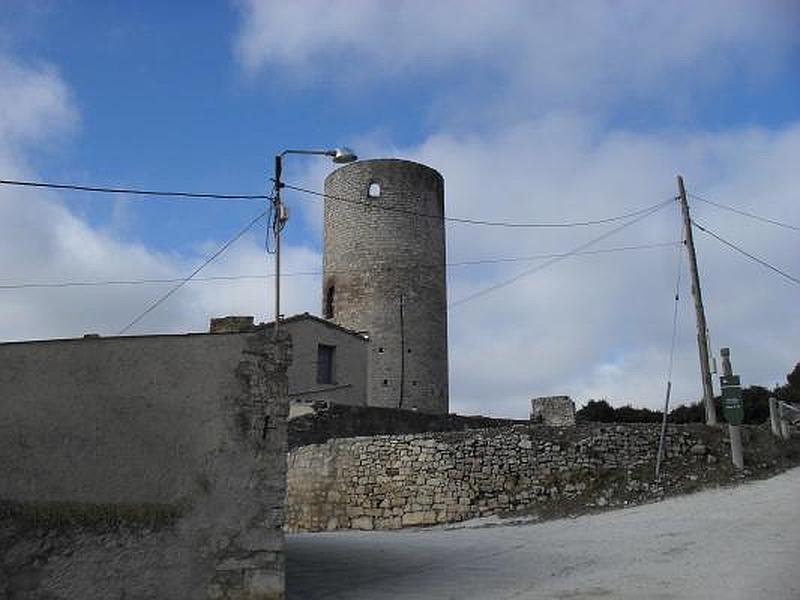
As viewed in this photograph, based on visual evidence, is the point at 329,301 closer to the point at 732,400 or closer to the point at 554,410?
the point at 554,410

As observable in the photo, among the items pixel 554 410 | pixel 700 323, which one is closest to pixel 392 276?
pixel 554 410

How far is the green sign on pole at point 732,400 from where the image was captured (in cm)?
1777

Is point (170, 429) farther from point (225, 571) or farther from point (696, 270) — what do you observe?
point (696, 270)

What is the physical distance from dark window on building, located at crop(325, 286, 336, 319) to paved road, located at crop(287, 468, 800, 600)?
57.0ft

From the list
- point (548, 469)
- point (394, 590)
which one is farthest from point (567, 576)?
point (548, 469)

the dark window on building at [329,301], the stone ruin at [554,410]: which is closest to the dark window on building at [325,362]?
the dark window on building at [329,301]

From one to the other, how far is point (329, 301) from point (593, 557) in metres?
23.1

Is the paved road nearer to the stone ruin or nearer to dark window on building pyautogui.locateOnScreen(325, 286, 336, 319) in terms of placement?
the stone ruin

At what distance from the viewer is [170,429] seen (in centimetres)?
884

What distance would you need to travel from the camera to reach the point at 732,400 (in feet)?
59.0

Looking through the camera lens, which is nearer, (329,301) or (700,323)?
(700,323)

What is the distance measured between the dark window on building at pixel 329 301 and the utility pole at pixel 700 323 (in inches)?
Answer: 618

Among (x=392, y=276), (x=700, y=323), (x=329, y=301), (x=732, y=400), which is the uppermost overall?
(x=392, y=276)

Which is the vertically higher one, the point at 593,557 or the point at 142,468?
the point at 142,468
